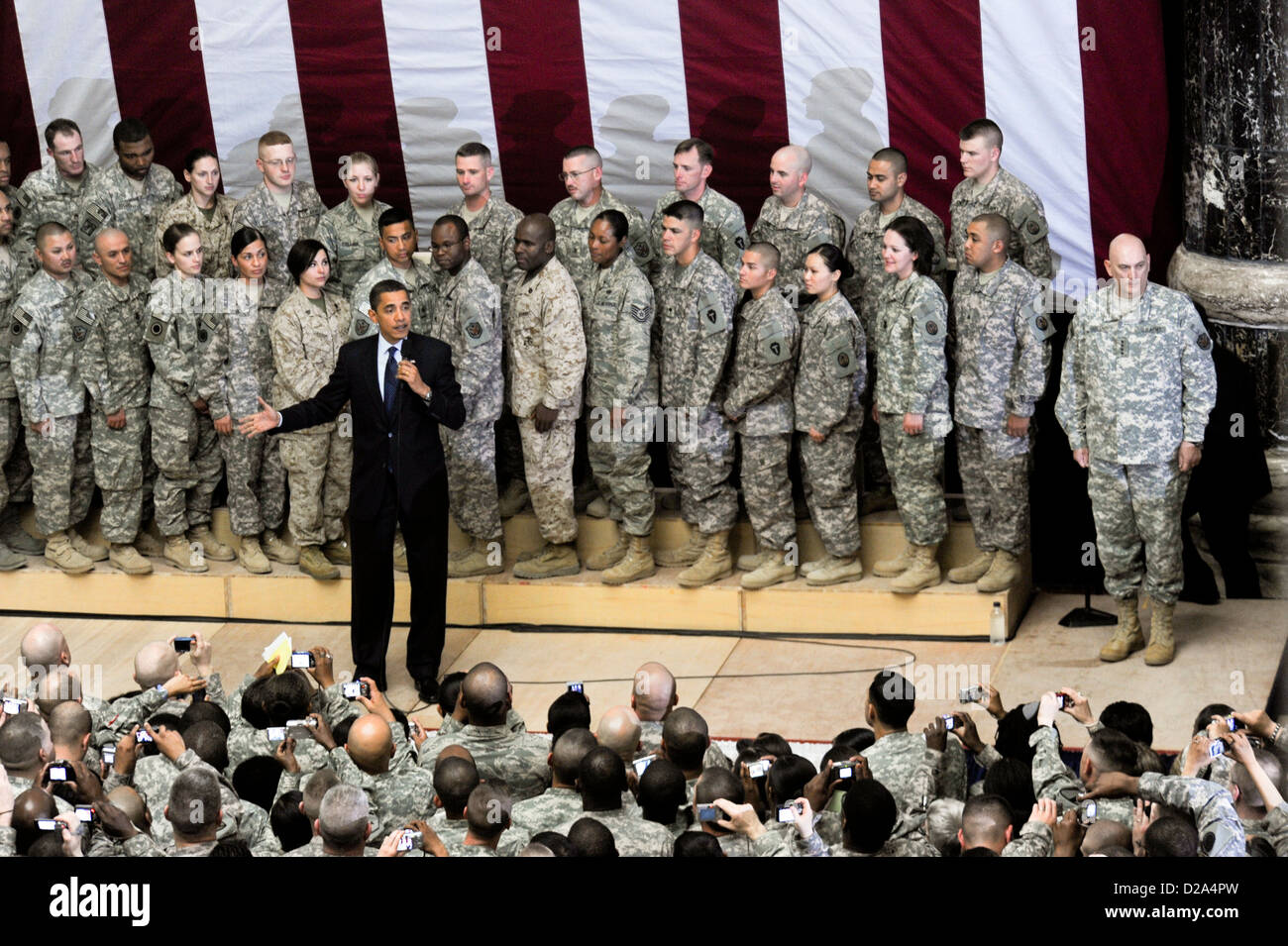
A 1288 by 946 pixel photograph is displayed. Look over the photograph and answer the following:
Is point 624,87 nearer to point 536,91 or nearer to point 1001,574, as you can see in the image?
point 536,91

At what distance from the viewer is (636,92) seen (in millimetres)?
8914

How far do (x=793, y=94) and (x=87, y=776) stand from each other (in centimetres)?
473

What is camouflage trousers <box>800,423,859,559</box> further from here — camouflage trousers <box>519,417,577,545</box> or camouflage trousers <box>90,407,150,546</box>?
camouflage trousers <box>90,407,150,546</box>

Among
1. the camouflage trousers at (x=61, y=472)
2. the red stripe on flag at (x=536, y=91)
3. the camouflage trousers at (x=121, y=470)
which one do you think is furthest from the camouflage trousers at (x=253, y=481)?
the red stripe on flag at (x=536, y=91)

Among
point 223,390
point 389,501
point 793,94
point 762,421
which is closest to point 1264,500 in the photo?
point 762,421

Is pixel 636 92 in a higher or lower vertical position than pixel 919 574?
higher

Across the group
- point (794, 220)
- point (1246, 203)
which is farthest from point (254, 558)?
point (1246, 203)

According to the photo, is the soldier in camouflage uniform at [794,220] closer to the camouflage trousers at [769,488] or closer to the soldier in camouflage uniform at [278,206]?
the camouflage trousers at [769,488]

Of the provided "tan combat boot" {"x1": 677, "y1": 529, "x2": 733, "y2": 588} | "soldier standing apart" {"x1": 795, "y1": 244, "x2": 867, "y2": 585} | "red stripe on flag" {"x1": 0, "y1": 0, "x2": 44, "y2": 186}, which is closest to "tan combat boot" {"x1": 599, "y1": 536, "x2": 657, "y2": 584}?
"tan combat boot" {"x1": 677, "y1": 529, "x2": 733, "y2": 588}

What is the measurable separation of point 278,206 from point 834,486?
2800 millimetres

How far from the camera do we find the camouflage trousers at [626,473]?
8.22 metres

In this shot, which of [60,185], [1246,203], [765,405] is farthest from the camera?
[60,185]

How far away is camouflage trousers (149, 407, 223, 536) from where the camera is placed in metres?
8.57

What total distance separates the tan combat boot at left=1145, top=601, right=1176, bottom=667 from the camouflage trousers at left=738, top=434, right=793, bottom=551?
1.36 metres
